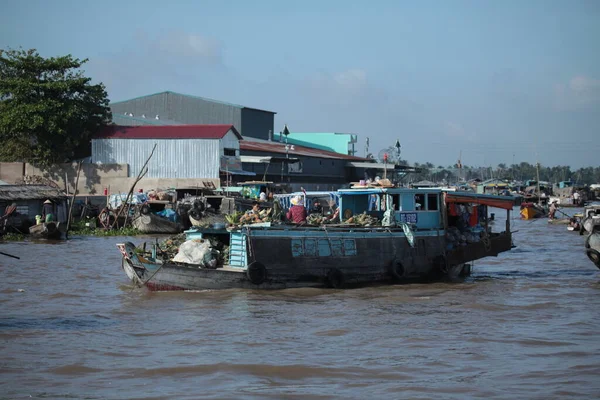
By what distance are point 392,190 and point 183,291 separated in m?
4.97

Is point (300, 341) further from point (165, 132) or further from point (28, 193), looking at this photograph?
point (165, 132)

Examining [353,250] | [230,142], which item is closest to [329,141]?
[230,142]

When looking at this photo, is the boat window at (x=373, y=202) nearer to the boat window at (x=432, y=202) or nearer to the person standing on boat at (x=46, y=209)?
the boat window at (x=432, y=202)

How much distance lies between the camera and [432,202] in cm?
1688

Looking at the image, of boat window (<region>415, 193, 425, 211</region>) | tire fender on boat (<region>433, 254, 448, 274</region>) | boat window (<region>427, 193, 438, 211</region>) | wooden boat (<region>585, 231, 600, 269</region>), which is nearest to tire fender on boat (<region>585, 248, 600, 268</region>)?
wooden boat (<region>585, 231, 600, 269</region>)

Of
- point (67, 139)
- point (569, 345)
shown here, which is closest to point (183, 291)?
point (569, 345)

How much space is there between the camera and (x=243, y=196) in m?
31.4

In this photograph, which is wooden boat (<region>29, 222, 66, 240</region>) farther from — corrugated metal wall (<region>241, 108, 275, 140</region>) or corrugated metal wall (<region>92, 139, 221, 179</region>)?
corrugated metal wall (<region>241, 108, 275, 140</region>)

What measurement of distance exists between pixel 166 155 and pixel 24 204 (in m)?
9.99

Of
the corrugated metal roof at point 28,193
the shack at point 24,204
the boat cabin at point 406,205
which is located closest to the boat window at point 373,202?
the boat cabin at point 406,205

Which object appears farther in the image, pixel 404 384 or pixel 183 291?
pixel 183 291

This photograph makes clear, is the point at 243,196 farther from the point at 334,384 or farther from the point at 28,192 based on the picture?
the point at 334,384

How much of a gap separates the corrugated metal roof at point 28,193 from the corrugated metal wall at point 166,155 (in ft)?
24.1

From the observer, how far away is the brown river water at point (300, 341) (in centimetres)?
852
